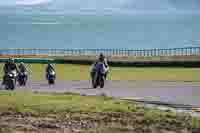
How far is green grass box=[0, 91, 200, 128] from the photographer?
16891mm

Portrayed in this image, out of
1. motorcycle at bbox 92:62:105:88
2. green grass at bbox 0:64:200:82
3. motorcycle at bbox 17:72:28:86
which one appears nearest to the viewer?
motorcycle at bbox 92:62:105:88

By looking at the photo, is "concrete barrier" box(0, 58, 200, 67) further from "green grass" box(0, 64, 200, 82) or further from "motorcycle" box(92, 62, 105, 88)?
"motorcycle" box(92, 62, 105, 88)

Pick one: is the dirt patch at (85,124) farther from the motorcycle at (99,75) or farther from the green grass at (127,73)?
the green grass at (127,73)

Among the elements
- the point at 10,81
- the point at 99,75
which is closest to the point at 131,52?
the point at 99,75

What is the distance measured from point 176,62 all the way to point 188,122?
3658 cm

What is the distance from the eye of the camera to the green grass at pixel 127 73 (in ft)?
139

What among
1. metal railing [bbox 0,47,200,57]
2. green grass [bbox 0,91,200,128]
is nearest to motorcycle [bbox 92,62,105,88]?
green grass [bbox 0,91,200,128]

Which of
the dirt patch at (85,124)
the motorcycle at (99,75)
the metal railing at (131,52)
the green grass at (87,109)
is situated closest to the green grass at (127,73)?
the motorcycle at (99,75)

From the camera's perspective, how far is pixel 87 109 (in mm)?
18234

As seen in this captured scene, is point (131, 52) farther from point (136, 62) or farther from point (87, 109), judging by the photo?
point (87, 109)

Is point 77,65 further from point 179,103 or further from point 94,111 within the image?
point 94,111

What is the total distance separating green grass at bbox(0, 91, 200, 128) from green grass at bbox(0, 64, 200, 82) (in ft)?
64.5

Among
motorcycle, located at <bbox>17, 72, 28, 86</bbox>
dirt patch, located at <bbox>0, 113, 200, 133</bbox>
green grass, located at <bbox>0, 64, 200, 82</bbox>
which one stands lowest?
green grass, located at <bbox>0, 64, 200, 82</bbox>

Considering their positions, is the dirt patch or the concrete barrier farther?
the concrete barrier
